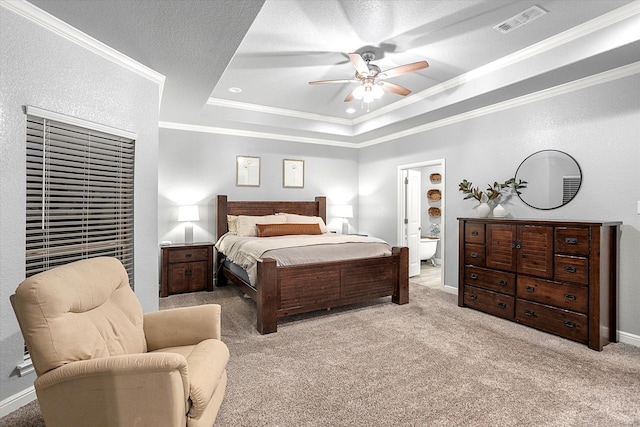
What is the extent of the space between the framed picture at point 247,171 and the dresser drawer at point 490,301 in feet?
12.4

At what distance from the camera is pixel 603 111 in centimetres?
329

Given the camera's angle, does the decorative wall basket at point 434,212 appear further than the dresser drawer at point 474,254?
Yes

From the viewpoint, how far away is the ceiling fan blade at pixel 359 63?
2887 mm

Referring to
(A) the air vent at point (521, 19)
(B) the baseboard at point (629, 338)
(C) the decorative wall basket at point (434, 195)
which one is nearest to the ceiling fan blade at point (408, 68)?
(A) the air vent at point (521, 19)

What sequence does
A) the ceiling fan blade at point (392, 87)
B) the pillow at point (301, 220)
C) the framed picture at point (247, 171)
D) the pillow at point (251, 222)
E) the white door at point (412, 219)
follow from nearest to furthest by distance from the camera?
the ceiling fan blade at point (392, 87), the pillow at point (251, 222), the pillow at point (301, 220), the framed picture at point (247, 171), the white door at point (412, 219)

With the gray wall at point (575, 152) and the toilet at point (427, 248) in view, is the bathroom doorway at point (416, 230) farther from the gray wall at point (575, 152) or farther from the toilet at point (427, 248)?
the gray wall at point (575, 152)

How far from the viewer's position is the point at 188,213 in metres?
5.08

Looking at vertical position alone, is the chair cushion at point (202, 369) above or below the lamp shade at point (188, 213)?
below

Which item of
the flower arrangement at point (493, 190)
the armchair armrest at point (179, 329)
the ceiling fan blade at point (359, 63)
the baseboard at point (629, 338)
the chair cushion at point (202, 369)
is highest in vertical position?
the ceiling fan blade at point (359, 63)

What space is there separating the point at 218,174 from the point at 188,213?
0.89 metres

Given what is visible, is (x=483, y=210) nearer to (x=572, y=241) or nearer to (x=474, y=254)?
(x=474, y=254)

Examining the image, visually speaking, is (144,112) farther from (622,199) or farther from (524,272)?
(622,199)

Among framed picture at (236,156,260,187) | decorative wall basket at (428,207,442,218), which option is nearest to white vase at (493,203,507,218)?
decorative wall basket at (428,207,442,218)

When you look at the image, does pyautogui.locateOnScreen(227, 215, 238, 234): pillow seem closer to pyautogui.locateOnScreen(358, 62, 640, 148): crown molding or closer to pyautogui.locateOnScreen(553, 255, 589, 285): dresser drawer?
pyautogui.locateOnScreen(358, 62, 640, 148): crown molding
